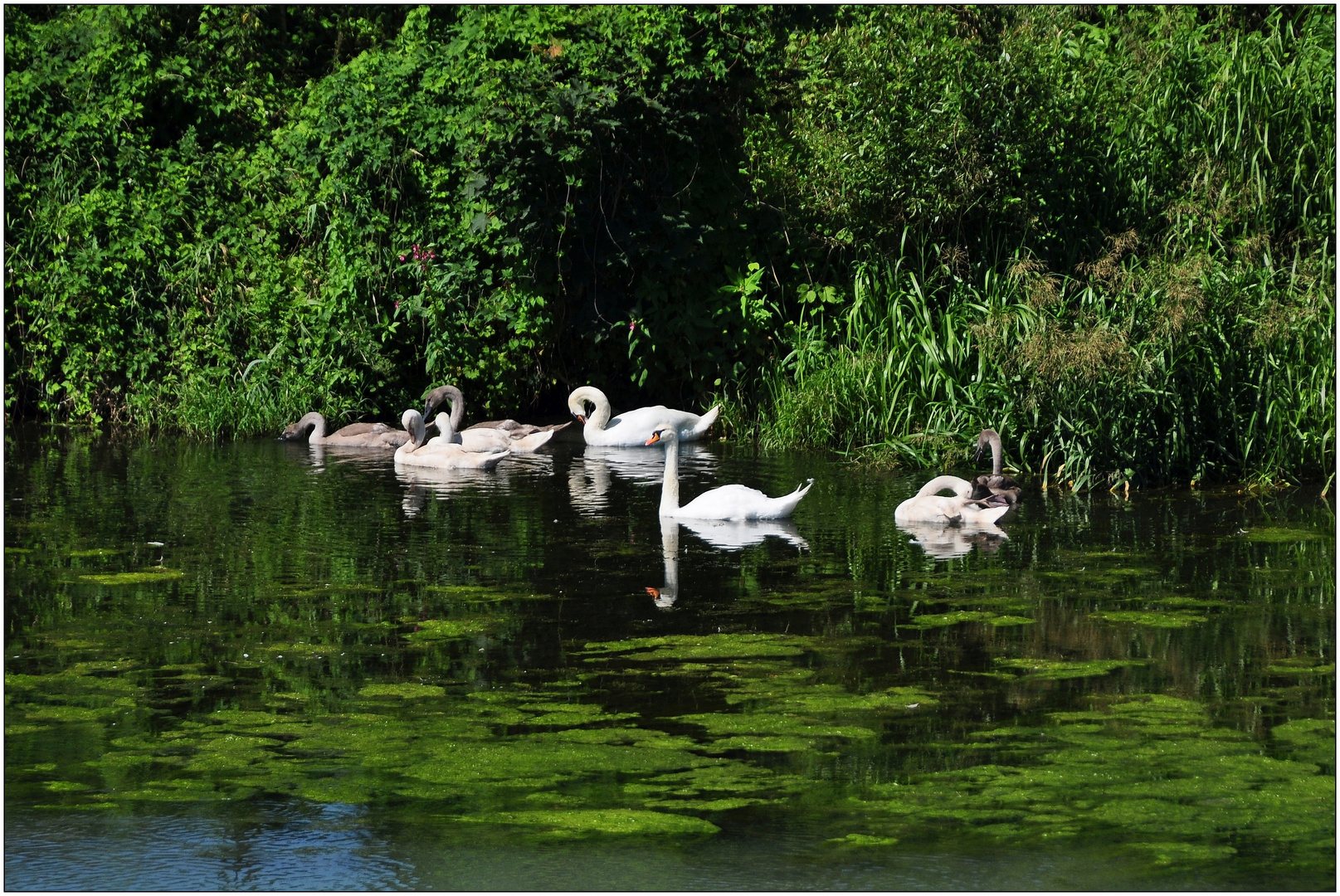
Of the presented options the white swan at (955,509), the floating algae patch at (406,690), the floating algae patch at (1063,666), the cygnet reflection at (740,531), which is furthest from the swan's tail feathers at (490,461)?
the floating algae patch at (1063,666)

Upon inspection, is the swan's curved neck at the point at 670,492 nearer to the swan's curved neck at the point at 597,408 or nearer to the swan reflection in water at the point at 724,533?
the swan reflection in water at the point at 724,533

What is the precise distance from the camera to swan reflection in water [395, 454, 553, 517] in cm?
1382

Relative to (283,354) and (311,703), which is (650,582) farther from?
(283,354)

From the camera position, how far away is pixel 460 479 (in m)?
15.1

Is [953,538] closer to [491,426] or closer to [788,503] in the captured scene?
[788,503]

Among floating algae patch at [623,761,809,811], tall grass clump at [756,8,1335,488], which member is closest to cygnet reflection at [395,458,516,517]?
tall grass clump at [756,8,1335,488]

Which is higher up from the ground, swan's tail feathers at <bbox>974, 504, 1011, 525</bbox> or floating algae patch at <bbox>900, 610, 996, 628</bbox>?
swan's tail feathers at <bbox>974, 504, 1011, 525</bbox>

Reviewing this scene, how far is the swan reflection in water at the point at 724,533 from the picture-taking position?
1112 centimetres

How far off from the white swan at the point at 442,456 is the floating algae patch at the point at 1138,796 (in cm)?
937

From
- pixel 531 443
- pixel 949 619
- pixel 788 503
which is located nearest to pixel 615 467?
pixel 531 443

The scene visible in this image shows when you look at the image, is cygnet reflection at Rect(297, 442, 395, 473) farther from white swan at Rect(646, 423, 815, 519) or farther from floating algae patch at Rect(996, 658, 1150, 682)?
floating algae patch at Rect(996, 658, 1150, 682)

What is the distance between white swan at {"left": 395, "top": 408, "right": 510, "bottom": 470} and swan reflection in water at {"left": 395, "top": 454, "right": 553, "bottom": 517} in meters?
0.06

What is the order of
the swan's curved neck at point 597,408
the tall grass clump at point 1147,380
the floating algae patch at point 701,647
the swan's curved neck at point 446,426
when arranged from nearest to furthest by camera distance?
the floating algae patch at point 701,647 → the tall grass clump at point 1147,380 → the swan's curved neck at point 446,426 → the swan's curved neck at point 597,408

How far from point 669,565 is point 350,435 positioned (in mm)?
7722
